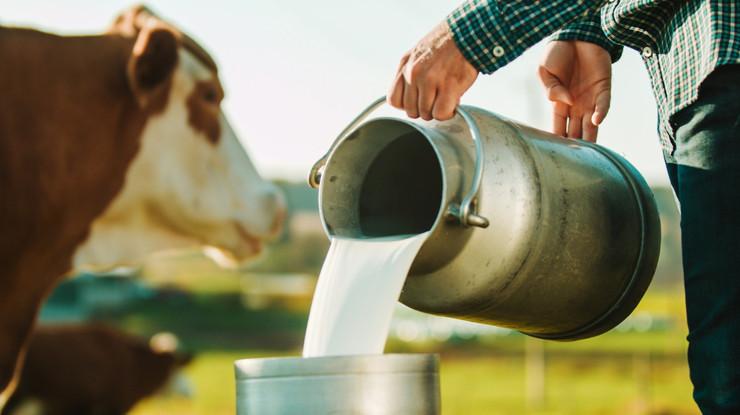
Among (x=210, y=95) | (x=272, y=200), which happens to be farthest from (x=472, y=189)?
(x=272, y=200)

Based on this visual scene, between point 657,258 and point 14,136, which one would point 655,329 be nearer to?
point 14,136

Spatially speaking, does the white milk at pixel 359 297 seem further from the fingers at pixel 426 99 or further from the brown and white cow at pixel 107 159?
the brown and white cow at pixel 107 159

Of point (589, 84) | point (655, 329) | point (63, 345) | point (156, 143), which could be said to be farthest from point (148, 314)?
point (589, 84)

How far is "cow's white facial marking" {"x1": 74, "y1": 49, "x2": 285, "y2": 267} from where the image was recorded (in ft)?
8.69

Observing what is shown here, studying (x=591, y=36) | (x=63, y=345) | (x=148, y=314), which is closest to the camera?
(x=591, y=36)

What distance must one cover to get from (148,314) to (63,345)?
23.1ft

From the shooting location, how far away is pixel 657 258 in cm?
115

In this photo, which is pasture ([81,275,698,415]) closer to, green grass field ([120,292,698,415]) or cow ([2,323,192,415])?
green grass field ([120,292,698,415])

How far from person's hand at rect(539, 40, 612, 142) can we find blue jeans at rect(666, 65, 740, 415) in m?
0.34

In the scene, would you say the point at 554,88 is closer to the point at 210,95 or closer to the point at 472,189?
the point at 472,189

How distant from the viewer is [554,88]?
1286mm

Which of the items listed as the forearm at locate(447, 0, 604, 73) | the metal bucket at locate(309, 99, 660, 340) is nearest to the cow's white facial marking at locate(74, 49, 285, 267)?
the metal bucket at locate(309, 99, 660, 340)

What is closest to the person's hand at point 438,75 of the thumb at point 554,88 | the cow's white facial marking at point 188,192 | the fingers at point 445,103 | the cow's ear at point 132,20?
the fingers at point 445,103

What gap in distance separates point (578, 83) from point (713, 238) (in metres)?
0.45
